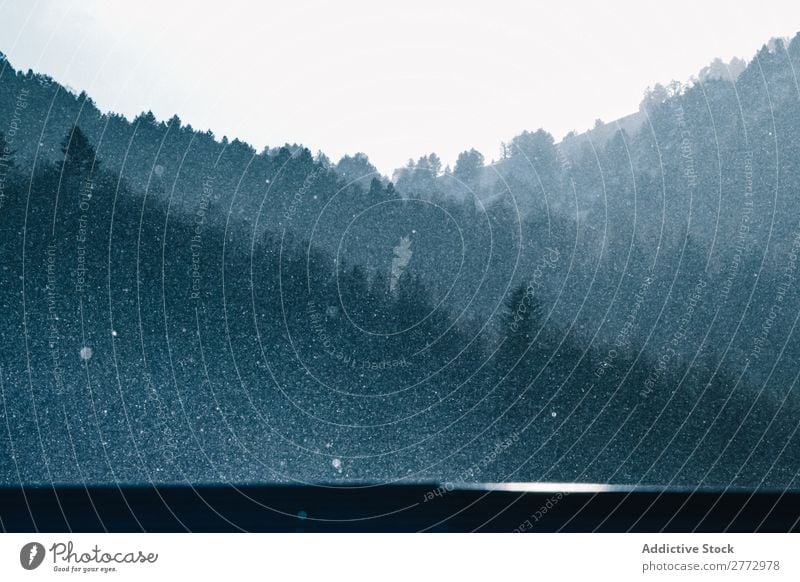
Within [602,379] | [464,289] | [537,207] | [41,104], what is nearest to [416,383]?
[464,289]

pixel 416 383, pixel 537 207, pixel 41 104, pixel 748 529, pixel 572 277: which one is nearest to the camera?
pixel 748 529

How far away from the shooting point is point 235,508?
7.15 meters

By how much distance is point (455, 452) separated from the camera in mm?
9891

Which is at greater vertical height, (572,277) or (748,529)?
(572,277)

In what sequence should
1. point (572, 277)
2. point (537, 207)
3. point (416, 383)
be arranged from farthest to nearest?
point (572, 277) → point (537, 207) → point (416, 383)

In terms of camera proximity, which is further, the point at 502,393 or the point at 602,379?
the point at 602,379

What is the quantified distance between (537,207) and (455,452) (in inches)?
225

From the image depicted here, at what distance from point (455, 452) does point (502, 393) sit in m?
1.79

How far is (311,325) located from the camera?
33.9ft

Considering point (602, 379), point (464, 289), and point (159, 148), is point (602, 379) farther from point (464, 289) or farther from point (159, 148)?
point (159, 148)

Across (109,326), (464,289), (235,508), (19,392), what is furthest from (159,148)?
(464,289)

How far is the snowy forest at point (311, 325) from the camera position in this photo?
8.77m

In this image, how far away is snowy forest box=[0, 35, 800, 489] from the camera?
877 centimetres

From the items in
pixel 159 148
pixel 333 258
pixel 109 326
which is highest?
pixel 159 148
